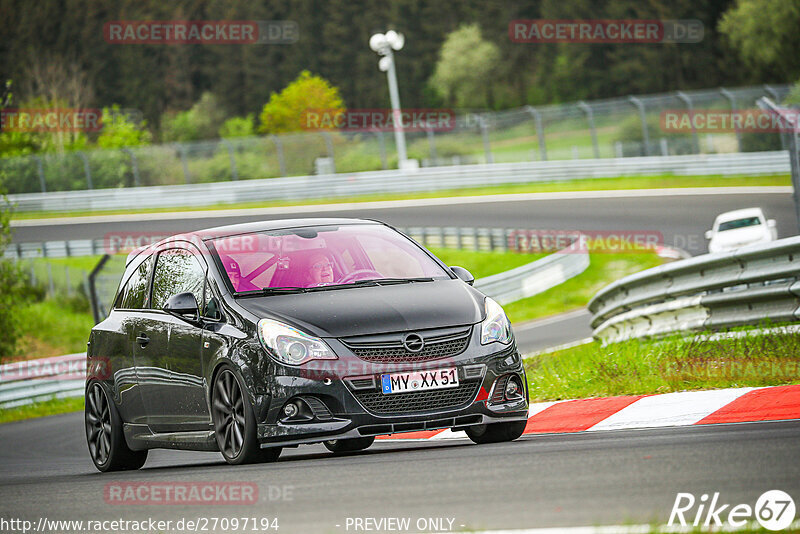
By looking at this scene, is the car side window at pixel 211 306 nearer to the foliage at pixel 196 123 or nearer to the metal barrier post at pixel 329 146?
the metal barrier post at pixel 329 146

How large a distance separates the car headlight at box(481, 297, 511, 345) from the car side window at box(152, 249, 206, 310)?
1907 millimetres

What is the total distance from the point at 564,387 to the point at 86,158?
44736 mm

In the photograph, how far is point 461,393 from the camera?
7.54 metres

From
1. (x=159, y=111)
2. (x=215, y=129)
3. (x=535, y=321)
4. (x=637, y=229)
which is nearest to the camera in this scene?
(x=535, y=321)

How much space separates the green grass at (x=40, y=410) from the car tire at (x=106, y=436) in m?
10.5

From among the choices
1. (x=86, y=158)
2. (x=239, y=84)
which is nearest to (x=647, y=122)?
(x=86, y=158)

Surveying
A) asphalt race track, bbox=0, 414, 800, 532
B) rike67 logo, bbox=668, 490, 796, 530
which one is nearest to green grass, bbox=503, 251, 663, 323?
asphalt race track, bbox=0, 414, 800, 532

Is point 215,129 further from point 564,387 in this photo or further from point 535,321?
point 564,387

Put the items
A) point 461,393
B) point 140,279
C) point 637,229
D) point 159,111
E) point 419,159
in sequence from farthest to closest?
point 159,111 → point 419,159 → point 637,229 → point 140,279 → point 461,393

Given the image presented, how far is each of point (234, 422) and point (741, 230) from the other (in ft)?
66.1

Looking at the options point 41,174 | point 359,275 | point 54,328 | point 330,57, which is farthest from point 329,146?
point 330,57

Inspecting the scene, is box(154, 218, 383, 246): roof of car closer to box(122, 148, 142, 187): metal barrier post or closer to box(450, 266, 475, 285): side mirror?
box(450, 266, 475, 285): side mirror

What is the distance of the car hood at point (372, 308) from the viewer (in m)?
7.44

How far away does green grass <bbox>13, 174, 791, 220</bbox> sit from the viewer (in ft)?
131
